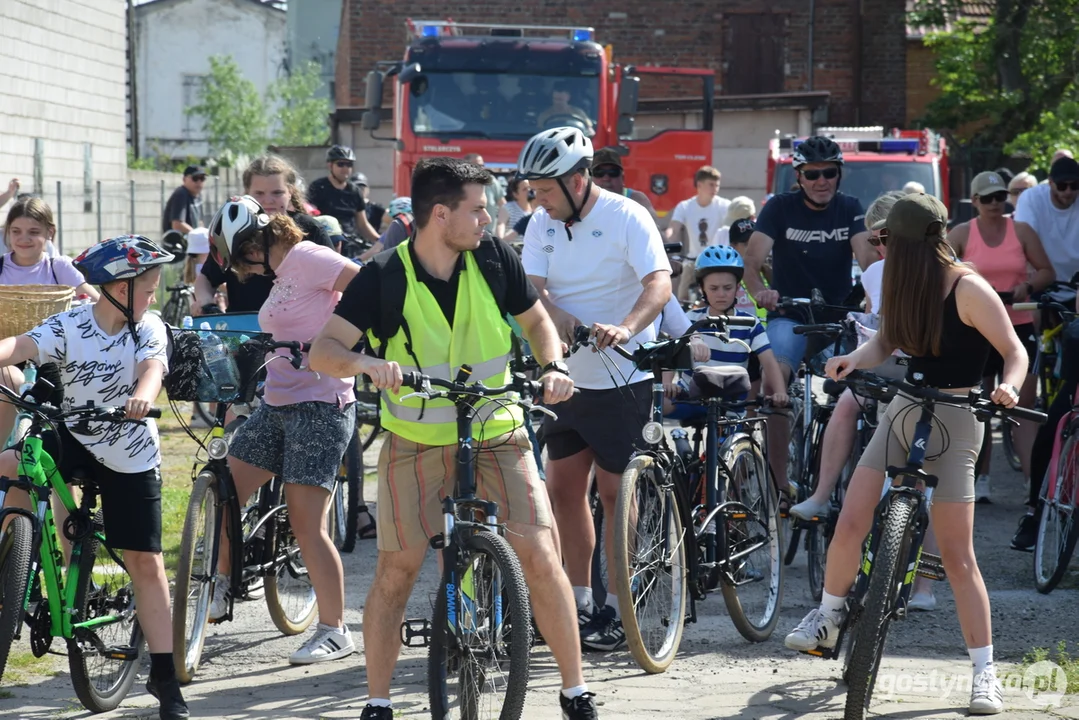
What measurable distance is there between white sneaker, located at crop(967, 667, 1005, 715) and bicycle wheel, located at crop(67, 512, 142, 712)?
310cm

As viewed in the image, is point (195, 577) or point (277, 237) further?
point (277, 237)

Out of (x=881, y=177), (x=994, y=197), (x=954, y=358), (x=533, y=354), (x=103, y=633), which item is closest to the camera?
(x=533, y=354)

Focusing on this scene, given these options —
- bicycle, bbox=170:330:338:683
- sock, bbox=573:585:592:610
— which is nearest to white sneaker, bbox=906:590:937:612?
sock, bbox=573:585:592:610

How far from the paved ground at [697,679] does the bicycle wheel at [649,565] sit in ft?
0.44

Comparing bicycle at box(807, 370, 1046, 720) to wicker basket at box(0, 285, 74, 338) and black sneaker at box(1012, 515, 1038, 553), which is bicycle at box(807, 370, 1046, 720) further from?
wicker basket at box(0, 285, 74, 338)

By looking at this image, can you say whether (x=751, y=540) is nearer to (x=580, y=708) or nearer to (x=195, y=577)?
(x=580, y=708)

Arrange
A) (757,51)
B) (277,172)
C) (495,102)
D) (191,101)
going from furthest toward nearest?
(191,101) < (757,51) < (495,102) < (277,172)

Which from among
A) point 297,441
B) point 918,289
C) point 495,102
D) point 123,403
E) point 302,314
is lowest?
point 297,441

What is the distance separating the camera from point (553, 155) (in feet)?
19.3

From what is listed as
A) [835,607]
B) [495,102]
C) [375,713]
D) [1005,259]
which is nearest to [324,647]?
[375,713]

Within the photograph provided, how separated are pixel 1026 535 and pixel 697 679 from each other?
312 cm

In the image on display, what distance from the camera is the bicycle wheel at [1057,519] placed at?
7.22 metres

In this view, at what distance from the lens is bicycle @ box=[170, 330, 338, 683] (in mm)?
5742

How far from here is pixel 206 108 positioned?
56312 mm
